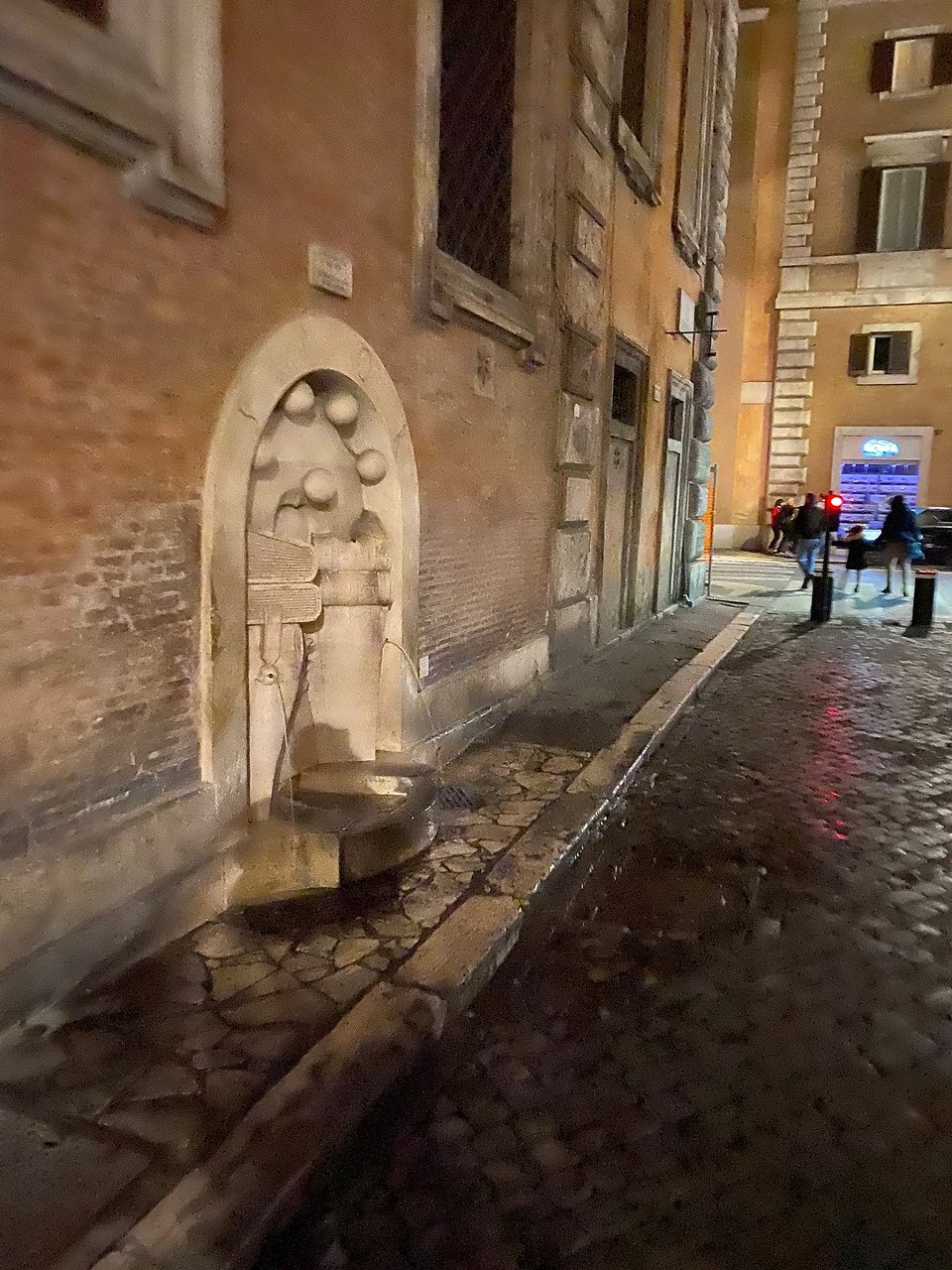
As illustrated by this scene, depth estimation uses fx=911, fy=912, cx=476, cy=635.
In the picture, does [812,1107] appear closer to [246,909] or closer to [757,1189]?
[757,1189]

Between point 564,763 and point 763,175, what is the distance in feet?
76.1

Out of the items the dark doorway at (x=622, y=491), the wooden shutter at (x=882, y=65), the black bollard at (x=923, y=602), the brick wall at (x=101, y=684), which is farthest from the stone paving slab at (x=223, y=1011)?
the wooden shutter at (x=882, y=65)

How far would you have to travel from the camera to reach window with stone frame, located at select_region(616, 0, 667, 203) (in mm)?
9570

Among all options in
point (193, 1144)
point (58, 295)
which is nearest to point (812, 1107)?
point (193, 1144)

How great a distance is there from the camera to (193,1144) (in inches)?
93.3

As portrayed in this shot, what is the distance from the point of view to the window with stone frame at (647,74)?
→ 9.57 meters

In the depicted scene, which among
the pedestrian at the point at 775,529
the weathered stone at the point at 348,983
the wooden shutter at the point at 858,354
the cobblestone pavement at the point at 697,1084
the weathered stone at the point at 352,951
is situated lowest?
the cobblestone pavement at the point at 697,1084

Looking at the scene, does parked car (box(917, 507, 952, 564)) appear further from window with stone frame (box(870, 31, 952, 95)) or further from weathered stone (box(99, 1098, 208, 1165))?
weathered stone (box(99, 1098, 208, 1165))

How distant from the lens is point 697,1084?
2.88 m

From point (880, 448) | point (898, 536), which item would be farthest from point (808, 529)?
point (880, 448)

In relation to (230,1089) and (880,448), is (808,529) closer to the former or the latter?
(880,448)

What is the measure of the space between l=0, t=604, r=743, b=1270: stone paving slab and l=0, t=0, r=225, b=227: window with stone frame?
2.70 m

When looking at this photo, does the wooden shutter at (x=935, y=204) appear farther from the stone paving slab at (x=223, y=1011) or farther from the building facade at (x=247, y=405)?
the stone paving slab at (x=223, y=1011)

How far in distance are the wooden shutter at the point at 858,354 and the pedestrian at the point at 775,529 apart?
3.65m
